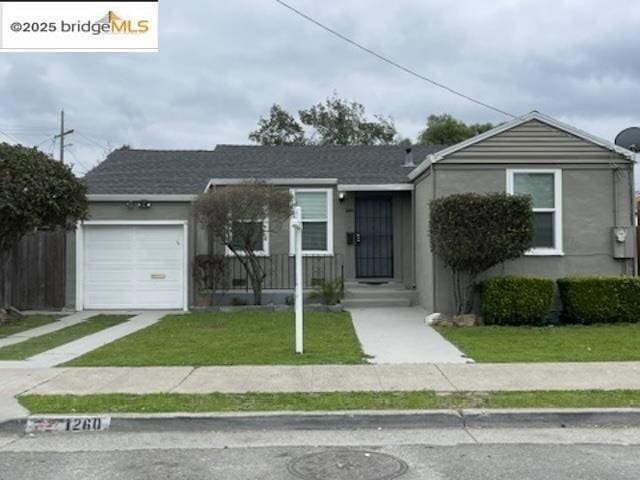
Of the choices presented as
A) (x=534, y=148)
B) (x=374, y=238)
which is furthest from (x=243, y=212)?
(x=534, y=148)

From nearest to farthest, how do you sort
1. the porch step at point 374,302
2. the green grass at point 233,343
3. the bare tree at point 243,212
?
the green grass at point 233,343
the bare tree at point 243,212
the porch step at point 374,302

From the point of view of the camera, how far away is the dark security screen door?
17.7 m

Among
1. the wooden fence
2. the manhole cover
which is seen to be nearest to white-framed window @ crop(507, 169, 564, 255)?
the manhole cover

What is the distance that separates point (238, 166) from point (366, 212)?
170 inches

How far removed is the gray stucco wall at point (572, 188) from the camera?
14.2 meters

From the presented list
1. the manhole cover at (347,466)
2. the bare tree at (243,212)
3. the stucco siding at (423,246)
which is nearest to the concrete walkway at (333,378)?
the manhole cover at (347,466)

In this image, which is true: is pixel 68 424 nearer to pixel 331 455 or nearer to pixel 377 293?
pixel 331 455

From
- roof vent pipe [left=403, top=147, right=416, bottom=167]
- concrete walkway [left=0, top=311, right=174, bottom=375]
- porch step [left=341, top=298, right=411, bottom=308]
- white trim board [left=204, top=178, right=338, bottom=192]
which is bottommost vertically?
concrete walkway [left=0, top=311, right=174, bottom=375]

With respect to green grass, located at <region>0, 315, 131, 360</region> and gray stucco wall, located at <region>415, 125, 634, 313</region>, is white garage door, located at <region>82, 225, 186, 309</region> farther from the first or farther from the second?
gray stucco wall, located at <region>415, 125, 634, 313</region>

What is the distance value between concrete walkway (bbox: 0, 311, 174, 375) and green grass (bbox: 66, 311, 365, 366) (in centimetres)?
26

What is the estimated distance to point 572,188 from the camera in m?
14.3

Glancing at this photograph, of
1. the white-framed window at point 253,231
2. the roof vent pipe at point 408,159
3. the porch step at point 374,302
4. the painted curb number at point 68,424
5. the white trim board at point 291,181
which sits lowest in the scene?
the painted curb number at point 68,424

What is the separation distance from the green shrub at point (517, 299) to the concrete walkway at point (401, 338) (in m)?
1.36

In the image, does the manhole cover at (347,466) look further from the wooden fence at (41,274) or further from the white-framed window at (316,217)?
the wooden fence at (41,274)
